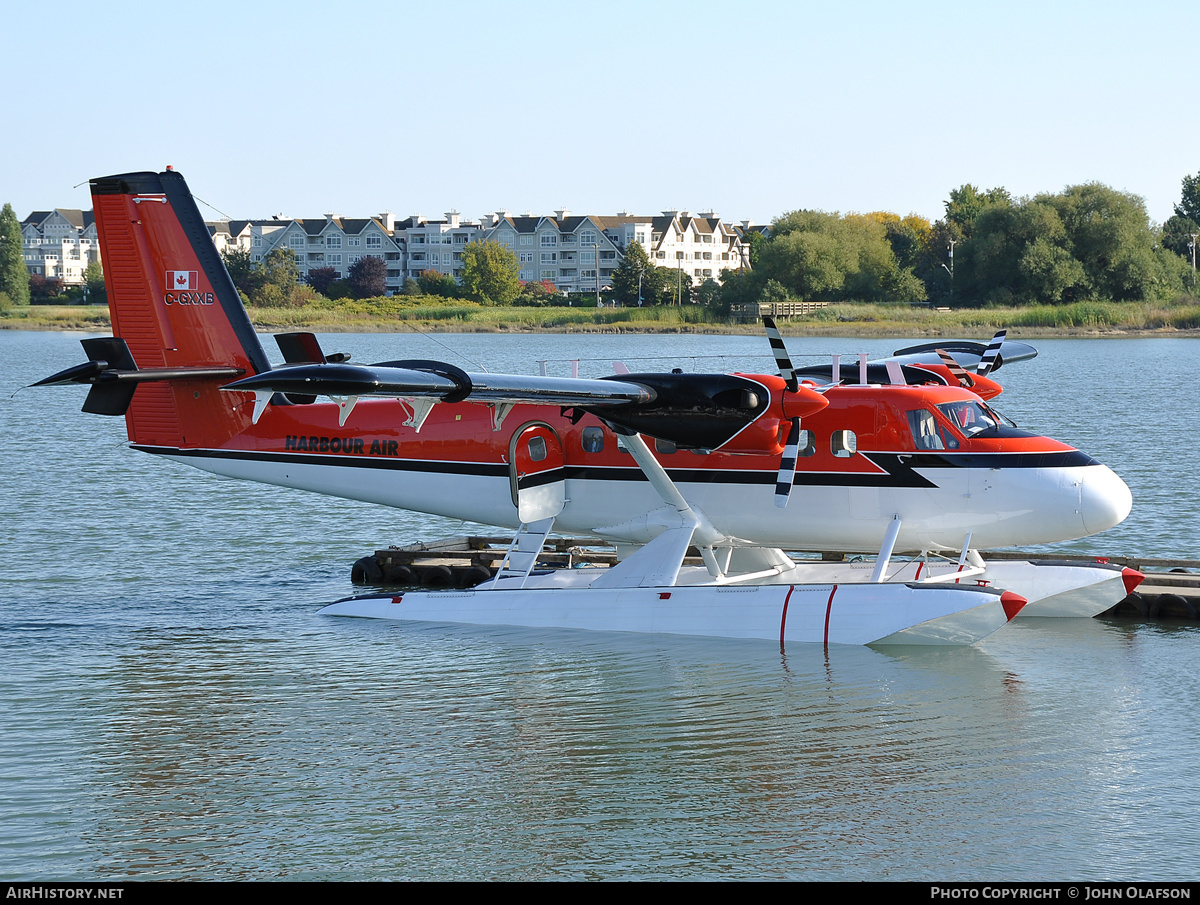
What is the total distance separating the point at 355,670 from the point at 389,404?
155 inches

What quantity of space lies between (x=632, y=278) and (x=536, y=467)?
9488cm

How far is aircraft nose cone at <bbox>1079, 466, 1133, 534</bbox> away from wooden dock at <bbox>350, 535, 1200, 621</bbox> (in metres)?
2.08

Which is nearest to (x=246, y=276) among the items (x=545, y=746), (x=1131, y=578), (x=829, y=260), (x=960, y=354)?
(x=829, y=260)

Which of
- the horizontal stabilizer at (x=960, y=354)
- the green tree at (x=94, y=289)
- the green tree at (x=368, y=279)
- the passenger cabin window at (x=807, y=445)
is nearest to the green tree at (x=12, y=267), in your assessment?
the green tree at (x=94, y=289)

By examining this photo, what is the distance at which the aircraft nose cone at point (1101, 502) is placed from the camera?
13.8 m

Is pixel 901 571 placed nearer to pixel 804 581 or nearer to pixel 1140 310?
pixel 804 581

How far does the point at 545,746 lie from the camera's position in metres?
11.3

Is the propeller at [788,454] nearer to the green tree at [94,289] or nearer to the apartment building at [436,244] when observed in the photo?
the green tree at [94,289]

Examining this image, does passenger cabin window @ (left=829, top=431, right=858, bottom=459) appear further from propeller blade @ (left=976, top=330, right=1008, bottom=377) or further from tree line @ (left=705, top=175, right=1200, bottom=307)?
tree line @ (left=705, top=175, right=1200, bottom=307)

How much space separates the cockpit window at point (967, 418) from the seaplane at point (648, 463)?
0.03 meters

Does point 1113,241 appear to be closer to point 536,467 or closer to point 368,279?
point 368,279

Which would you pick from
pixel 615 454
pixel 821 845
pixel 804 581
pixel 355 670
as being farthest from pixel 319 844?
pixel 804 581

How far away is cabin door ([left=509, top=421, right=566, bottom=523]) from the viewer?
605 inches

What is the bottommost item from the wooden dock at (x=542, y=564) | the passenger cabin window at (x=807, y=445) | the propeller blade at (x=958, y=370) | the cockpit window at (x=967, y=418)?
the wooden dock at (x=542, y=564)
